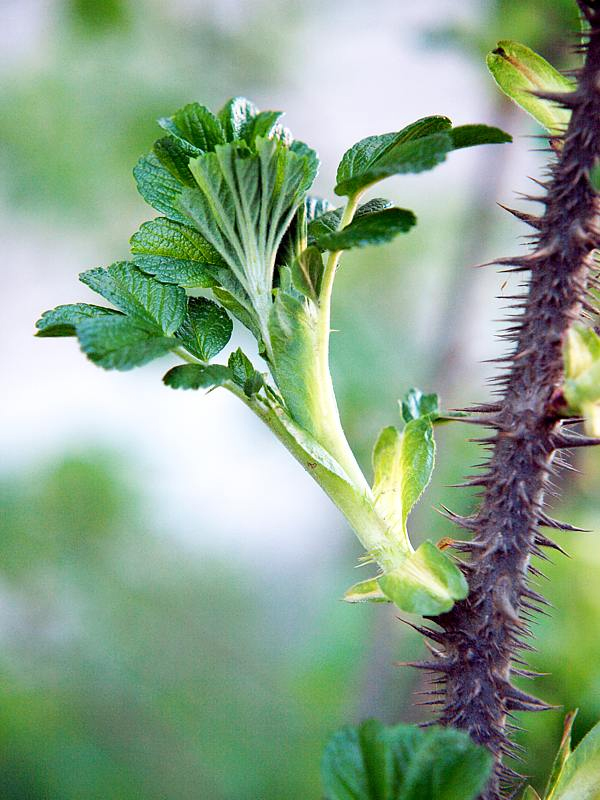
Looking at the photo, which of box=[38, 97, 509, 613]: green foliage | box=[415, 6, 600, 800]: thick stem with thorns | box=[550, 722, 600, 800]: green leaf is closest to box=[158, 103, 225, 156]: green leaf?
box=[38, 97, 509, 613]: green foliage

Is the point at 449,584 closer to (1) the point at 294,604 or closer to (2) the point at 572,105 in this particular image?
(2) the point at 572,105

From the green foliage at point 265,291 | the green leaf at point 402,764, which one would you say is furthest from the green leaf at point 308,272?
the green leaf at point 402,764

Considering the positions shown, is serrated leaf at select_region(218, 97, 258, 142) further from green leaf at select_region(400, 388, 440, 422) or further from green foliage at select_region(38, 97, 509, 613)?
green leaf at select_region(400, 388, 440, 422)

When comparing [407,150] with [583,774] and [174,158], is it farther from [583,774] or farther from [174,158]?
[583,774]

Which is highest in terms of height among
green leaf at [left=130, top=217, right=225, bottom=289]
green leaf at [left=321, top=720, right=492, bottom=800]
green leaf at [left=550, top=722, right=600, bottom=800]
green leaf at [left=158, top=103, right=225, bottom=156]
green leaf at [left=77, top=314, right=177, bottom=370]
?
green leaf at [left=158, top=103, right=225, bottom=156]

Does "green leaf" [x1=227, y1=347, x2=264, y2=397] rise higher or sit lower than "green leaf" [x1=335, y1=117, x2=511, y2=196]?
lower

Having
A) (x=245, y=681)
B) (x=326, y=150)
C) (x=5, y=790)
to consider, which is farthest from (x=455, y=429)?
(x=5, y=790)
